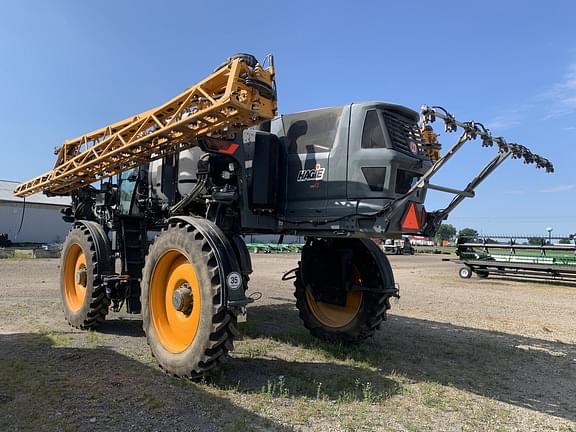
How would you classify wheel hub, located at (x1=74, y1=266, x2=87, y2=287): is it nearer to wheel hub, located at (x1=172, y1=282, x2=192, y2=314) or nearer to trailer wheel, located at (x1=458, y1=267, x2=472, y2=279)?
wheel hub, located at (x1=172, y1=282, x2=192, y2=314)

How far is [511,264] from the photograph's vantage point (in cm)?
1922

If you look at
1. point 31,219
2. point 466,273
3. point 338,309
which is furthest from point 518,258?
point 31,219

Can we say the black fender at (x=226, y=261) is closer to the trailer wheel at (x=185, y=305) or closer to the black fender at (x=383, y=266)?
Result: the trailer wheel at (x=185, y=305)

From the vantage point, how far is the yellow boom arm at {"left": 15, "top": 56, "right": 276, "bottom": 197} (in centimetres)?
509

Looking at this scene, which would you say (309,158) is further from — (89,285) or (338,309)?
(89,285)

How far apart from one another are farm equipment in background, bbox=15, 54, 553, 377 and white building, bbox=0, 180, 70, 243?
39.0 metres

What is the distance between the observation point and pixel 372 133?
567 cm

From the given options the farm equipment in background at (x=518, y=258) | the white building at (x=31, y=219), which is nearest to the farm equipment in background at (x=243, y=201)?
the farm equipment in background at (x=518, y=258)

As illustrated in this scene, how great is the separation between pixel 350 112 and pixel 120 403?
4.11m

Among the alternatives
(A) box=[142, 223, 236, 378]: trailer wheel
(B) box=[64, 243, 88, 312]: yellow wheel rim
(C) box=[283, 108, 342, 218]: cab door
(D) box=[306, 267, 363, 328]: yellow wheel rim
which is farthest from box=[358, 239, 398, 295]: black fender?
(B) box=[64, 243, 88, 312]: yellow wheel rim

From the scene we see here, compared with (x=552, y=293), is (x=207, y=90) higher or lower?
higher

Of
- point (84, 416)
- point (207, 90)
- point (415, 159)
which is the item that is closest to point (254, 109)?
point (207, 90)

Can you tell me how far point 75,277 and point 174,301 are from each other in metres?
3.91

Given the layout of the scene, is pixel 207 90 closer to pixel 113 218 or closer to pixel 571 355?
pixel 113 218
